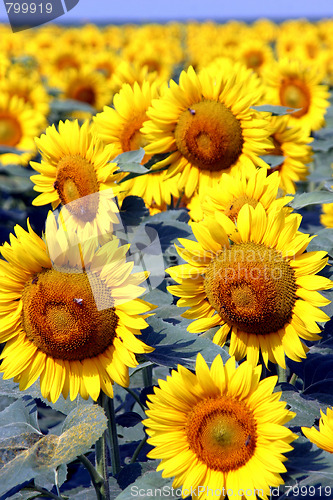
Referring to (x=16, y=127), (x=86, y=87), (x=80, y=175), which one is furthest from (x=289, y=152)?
(x=86, y=87)

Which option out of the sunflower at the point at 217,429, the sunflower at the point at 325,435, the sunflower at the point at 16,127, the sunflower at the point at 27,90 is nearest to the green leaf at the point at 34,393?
the sunflower at the point at 217,429

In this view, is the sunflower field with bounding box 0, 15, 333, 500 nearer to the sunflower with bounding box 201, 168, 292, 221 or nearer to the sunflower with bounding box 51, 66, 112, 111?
the sunflower with bounding box 201, 168, 292, 221

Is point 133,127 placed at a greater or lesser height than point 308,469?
greater

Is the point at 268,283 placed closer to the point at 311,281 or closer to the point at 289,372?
the point at 311,281

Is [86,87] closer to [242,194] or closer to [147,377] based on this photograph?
[147,377]

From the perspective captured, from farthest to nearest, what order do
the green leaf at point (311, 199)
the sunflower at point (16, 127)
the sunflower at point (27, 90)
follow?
1. the sunflower at point (27, 90)
2. the sunflower at point (16, 127)
3. the green leaf at point (311, 199)

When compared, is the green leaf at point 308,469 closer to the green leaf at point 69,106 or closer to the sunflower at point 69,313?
the sunflower at point 69,313

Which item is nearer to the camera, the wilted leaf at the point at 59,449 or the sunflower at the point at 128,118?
the wilted leaf at the point at 59,449

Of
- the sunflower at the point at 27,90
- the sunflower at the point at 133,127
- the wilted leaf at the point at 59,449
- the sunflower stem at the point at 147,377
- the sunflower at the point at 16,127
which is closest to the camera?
the wilted leaf at the point at 59,449
